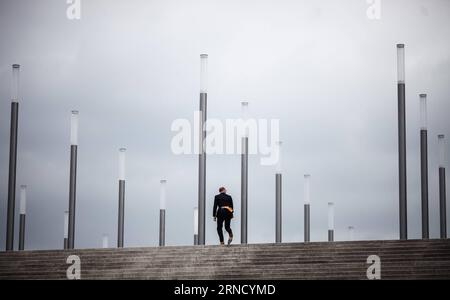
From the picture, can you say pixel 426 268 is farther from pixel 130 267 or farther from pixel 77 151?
pixel 77 151

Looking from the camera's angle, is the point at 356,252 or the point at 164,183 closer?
the point at 356,252

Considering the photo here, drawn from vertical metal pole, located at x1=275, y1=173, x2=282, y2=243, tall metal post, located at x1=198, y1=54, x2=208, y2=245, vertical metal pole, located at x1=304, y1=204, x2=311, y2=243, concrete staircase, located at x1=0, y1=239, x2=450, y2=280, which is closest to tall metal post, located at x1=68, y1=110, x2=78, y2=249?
tall metal post, located at x1=198, y1=54, x2=208, y2=245

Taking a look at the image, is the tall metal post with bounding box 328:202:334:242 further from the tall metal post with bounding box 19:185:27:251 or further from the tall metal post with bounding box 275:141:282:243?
the tall metal post with bounding box 19:185:27:251

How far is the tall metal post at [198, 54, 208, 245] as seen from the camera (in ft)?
96.3

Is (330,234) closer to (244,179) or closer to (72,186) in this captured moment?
(244,179)

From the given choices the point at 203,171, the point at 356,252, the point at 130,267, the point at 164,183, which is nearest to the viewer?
the point at 356,252

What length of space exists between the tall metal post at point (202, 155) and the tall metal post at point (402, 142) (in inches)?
214

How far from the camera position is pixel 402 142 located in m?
28.8

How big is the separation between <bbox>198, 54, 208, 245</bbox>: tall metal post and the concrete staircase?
5643mm

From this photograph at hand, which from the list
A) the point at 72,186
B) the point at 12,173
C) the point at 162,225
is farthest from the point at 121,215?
the point at 12,173

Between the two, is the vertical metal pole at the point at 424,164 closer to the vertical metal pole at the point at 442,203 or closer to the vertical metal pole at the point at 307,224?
the vertical metal pole at the point at 442,203
